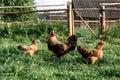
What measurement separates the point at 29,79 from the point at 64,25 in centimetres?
967

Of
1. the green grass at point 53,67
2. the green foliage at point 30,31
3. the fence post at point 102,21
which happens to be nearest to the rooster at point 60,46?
the green grass at point 53,67

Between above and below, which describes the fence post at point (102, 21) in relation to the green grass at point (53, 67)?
below

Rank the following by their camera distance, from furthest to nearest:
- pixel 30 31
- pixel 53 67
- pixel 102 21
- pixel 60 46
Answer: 1. pixel 102 21
2. pixel 30 31
3. pixel 60 46
4. pixel 53 67

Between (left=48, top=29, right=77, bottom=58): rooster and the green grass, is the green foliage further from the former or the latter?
(left=48, top=29, right=77, bottom=58): rooster

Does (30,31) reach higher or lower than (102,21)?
lower

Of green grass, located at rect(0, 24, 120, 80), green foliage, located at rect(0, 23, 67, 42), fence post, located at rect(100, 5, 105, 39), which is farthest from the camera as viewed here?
fence post, located at rect(100, 5, 105, 39)

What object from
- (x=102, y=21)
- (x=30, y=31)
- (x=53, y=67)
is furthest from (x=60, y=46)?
(x=102, y=21)

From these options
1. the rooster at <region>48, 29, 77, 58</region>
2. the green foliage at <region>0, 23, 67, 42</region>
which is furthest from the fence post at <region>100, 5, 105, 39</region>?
the rooster at <region>48, 29, 77, 58</region>

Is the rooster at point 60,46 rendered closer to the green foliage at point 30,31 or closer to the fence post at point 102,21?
the green foliage at point 30,31

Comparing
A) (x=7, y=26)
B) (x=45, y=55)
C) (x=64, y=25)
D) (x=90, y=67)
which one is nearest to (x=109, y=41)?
(x=64, y=25)

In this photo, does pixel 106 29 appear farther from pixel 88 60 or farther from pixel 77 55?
pixel 88 60

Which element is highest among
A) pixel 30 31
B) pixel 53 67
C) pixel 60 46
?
pixel 60 46

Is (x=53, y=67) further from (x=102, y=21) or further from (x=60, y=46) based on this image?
(x=102, y=21)

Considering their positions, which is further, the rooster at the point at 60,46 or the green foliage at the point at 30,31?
the green foliage at the point at 30,31
